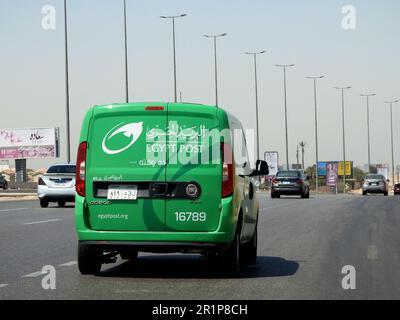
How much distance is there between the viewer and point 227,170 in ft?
36.6

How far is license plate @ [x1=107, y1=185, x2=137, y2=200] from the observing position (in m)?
11.2

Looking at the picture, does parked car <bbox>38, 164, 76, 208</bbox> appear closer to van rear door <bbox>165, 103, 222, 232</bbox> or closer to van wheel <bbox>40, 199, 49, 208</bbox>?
van wheel <bbox>40, 199, 49, 208</bbox>

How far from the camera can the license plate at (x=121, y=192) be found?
11168 millimetres

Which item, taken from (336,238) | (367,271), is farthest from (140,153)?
(336,238)

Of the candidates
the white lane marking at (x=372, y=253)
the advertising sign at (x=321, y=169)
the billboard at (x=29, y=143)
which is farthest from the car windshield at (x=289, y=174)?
the advertising sign at (x=321, y=169)

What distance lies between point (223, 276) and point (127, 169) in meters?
A: 1.76

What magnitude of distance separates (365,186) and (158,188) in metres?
56.5

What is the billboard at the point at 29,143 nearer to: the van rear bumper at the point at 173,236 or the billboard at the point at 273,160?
the billboard at the point at 273,160

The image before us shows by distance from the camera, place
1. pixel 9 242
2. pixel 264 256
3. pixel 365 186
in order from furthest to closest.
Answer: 1. pixel 365 186
2. pixel 9 242
3. pixel 264 256

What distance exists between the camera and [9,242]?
16.5 m

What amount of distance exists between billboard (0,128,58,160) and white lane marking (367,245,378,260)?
8983 cm

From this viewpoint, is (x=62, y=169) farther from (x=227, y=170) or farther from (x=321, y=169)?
(x=321, y=169)

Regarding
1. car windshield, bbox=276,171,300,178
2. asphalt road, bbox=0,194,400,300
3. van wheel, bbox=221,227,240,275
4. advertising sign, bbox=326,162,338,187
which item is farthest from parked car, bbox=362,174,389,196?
van wheel, bbox=221,227,240,275

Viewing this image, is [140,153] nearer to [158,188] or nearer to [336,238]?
[158,188]
